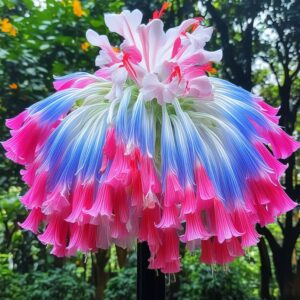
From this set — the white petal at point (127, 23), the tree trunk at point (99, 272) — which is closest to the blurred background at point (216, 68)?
the tree trunk at point (99, 272)

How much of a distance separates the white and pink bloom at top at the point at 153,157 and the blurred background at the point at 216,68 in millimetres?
1247

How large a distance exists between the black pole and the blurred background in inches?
49.9

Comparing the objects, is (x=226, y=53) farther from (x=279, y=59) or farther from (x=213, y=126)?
(x=213, y=126)

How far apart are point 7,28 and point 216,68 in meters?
0.88

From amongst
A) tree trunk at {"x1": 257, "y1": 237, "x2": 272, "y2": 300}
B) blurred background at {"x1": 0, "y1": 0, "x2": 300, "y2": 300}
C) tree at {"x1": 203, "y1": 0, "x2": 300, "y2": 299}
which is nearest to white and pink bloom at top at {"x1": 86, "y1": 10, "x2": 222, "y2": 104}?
blurred background at {"x1": 0, "y1": 0, "x2": 300, "y2": 300}

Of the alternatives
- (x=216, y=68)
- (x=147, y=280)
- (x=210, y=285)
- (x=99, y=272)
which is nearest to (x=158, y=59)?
(x=147, y=280)

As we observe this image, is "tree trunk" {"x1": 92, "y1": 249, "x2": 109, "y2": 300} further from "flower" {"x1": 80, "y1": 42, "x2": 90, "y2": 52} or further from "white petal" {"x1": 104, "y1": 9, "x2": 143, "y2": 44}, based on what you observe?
"white petal" {"x1": 104, "y1": 9, "x2": 143, "y2": 44}

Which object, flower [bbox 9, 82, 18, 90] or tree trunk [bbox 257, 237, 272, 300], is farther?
tree trunk [bbox 257, 237, 272, 300]

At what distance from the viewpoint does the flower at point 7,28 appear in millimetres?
1893

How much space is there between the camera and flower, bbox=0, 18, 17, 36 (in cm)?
189

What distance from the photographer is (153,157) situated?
0.52m

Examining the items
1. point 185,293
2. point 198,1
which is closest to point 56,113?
point 198,1

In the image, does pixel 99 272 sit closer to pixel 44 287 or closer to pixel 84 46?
pixel 44 287

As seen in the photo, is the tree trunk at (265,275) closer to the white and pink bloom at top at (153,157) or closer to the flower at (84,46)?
the flower at (84,46)
